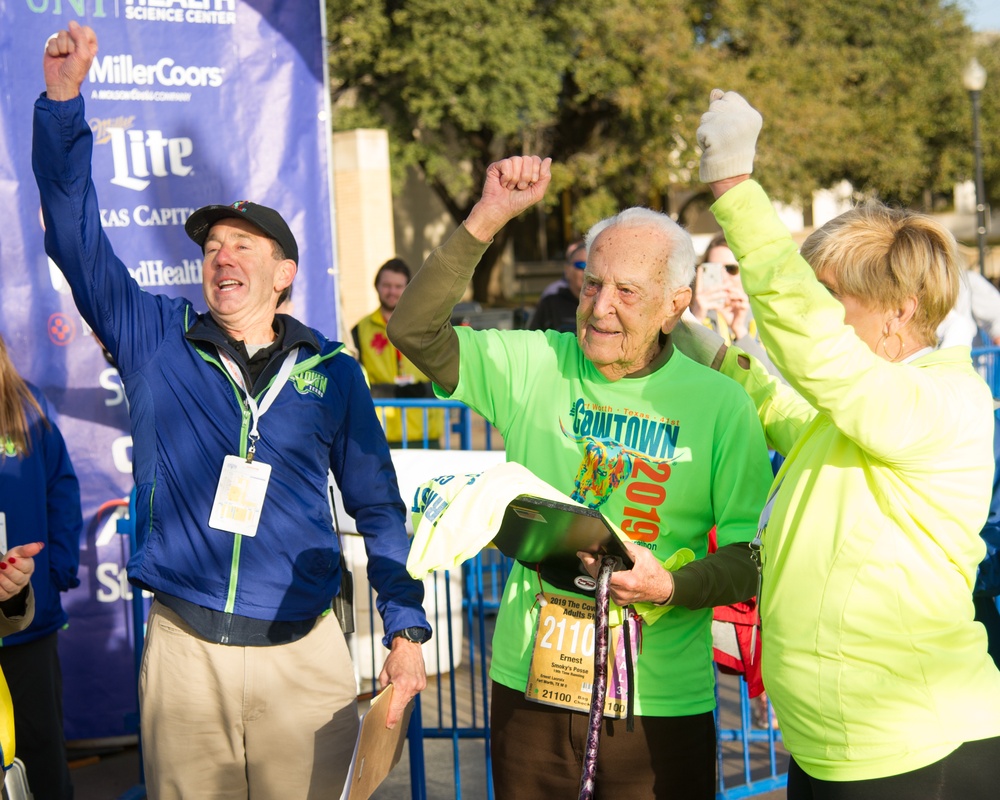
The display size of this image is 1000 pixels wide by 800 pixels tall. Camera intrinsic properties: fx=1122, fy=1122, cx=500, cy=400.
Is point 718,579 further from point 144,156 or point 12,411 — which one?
point 144,156

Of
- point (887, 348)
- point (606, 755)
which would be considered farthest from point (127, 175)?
point (887, 348)

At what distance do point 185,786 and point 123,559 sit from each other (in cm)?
216

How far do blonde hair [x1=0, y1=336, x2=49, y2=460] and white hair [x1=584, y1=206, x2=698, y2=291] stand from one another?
2.15 meters

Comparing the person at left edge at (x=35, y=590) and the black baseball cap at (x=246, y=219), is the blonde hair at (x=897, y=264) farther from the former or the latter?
the person at left edge at (x=35, y=590)

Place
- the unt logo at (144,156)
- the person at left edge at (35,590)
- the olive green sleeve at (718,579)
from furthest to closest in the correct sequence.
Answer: the unt logo at (144,156) → the person at left edge at (35,590) → the olive green sleeve at (718,579)

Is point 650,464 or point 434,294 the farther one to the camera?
point 650,464

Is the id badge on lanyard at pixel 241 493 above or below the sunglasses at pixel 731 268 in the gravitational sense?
below

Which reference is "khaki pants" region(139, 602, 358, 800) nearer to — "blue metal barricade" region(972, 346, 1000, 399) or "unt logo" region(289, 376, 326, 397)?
"unt logo" region(289, 376, 326, 397)

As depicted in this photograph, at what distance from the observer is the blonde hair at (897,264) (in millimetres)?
2176

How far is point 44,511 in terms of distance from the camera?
3.87 m

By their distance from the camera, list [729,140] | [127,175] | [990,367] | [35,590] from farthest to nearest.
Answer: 1. [990,367]
2. [127,175]
3. [35,590]
4. [729,140]

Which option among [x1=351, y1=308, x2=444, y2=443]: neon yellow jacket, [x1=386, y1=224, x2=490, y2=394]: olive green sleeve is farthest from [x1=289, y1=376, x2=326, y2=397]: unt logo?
[x1=351, y1=308, x2=444, y2=443]: neon yellow jacket

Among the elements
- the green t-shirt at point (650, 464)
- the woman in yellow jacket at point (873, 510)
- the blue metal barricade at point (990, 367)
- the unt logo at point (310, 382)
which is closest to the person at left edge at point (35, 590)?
the unt logo at point (310, 382)

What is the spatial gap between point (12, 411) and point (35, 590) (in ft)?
2.00
